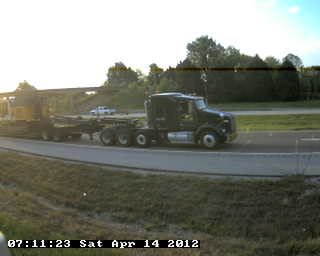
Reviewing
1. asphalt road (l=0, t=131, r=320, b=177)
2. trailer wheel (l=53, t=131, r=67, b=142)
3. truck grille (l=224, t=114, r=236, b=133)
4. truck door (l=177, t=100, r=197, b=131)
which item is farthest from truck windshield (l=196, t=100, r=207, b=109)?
trailer wheel (l=53, t=131, r=67, b=142)

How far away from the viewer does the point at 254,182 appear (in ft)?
26.1

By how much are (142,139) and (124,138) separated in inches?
48.1

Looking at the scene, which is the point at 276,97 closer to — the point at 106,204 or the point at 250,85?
the point at 250,85

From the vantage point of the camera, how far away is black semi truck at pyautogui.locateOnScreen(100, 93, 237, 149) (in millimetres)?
13930

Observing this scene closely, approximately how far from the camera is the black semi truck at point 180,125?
13.9 meters

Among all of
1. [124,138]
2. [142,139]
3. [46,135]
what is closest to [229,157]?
[142,139]

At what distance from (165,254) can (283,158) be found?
7.39 meters

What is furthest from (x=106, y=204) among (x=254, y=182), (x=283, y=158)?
(x=283, y=158)

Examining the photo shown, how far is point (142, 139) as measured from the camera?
50.4ft

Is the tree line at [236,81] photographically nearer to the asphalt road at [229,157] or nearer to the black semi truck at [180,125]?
the black semi truck at [180,125]

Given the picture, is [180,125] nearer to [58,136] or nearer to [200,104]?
[200,104]

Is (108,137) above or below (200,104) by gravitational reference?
below

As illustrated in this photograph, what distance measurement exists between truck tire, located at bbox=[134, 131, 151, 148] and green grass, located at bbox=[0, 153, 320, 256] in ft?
17.8

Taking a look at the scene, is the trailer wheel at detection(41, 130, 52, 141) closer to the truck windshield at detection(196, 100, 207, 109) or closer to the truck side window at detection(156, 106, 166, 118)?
the truck side window at detection(156, 106, 166, 118)
